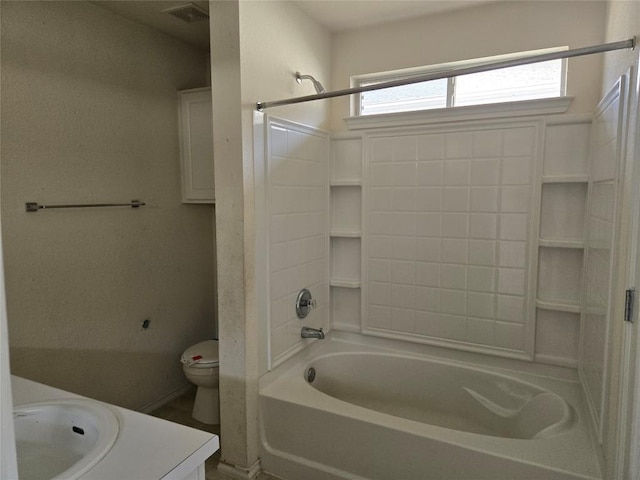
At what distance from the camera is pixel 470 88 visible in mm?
2566

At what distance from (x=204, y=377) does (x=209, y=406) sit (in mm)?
233

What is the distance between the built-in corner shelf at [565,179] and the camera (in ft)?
7.20

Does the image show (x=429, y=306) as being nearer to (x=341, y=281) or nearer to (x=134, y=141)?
(x=341, y=281)

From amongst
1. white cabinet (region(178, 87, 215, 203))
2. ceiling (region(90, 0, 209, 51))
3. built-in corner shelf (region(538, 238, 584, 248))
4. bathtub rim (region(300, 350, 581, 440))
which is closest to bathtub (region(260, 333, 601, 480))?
bathtub rim (region(300, 350, 581, 440))

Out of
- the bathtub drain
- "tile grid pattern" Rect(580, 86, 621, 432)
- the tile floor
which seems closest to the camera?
"tile grid pattern" Rect(580, 86, 621, 432)

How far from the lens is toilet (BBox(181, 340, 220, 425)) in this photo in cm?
266

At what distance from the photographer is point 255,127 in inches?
84.0

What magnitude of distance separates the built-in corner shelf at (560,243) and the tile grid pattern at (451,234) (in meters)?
0.09

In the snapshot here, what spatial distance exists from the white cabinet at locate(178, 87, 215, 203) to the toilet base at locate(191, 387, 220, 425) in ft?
4.22

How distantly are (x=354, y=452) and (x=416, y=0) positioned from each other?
2438 millimetres

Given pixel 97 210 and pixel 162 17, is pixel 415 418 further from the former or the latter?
pixel 162 17

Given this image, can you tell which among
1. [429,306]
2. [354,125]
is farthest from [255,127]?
[429,306]

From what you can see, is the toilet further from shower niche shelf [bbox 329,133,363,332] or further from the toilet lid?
shower niche shelf [bbox 329,133,363,332]

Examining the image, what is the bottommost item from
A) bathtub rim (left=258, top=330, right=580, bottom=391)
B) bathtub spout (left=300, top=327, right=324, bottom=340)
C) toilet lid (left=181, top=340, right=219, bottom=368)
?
toilet lid (left=181, top=340, right=219, bottom=368)
